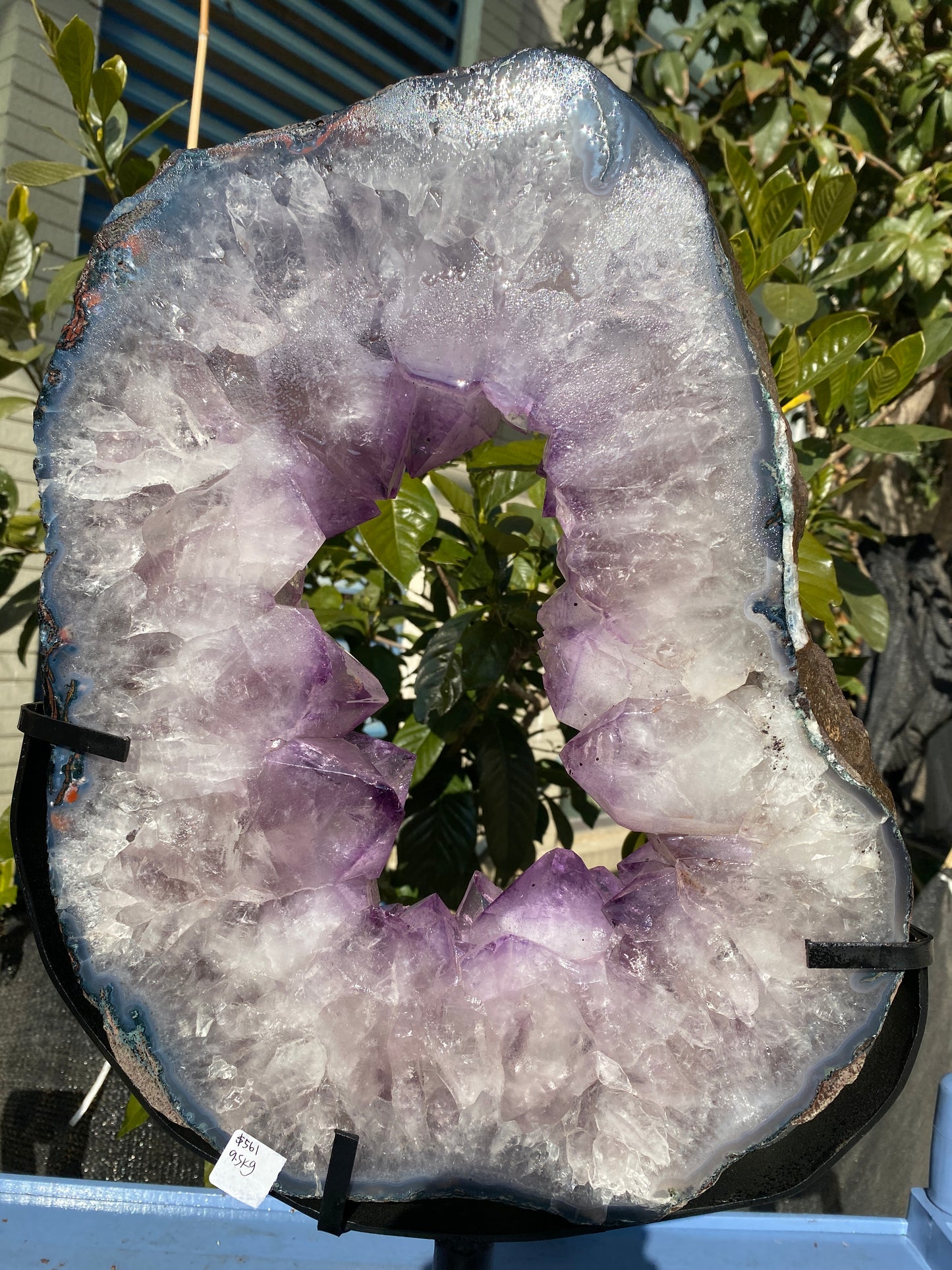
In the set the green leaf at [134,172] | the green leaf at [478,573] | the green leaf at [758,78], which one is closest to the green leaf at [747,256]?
the green leaf at [478,573]

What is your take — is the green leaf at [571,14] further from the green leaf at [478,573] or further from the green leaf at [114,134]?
the green leaf at [478,573]

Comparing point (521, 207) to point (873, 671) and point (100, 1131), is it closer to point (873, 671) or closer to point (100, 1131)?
point (100, 1131)

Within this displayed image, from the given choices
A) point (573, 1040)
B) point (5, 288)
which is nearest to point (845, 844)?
point (573, 1040)

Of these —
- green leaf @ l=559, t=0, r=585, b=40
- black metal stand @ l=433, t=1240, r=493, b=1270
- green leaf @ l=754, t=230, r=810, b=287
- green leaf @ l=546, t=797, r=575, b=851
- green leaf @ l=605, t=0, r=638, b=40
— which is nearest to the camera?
black metal stand @ l=433, t=1240, r=493, b=1270

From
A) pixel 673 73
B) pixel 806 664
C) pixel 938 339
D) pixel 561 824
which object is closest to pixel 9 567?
pixel 561 824

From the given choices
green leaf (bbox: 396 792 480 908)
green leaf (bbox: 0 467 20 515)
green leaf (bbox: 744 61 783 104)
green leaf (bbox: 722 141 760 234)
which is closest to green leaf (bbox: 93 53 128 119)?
green leaf (bbox: 0 467 20 515)

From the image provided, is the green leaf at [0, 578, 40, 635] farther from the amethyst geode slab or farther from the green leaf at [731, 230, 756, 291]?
the green leaf at [731, 230, 756, 291]
